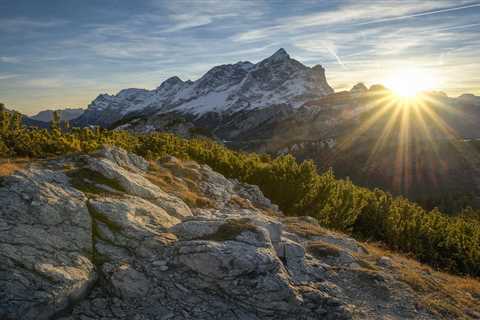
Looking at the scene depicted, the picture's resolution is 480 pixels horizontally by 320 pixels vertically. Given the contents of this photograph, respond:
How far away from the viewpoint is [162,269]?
468 inches

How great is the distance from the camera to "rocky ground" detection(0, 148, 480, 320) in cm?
1024

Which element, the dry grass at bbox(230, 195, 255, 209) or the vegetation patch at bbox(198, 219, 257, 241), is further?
the dry grass at bbox(230, 195, 255, 209)

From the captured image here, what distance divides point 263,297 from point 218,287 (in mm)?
1432

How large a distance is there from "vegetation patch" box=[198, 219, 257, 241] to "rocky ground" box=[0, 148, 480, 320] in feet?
0.13

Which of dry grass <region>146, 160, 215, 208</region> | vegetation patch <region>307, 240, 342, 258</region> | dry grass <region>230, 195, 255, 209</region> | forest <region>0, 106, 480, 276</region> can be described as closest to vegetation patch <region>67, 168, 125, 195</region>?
dry grass <region>146, 160, 215, 208</region>

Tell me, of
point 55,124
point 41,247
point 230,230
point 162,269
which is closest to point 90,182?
point 41,247

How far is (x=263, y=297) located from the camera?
11.4 metres

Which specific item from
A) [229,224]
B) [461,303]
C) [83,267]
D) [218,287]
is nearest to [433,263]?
[461,303]

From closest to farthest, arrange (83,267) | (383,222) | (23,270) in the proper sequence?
(23,270), (83,267), (383,222)

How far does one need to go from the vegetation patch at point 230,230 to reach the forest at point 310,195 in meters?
15.8

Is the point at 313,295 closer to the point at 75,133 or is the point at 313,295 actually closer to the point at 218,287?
the point at 218,287

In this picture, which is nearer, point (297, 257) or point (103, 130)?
point (297, 257)

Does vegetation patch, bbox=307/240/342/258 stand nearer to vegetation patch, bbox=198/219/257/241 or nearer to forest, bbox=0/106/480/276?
vegetation patch, bbox=198/219/257/241

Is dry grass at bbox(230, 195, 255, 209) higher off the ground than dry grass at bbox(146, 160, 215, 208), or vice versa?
dry grass at bbox(146, 160, 215, 208)
